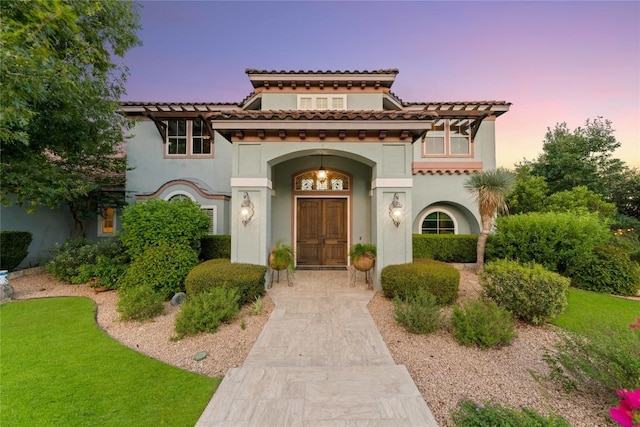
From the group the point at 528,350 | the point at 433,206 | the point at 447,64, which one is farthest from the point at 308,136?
the point at 447,64

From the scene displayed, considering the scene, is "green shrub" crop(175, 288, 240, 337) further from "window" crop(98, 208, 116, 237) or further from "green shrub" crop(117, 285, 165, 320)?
"window" crop(98, 208, 116, 237)

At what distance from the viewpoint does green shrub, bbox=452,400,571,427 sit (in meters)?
2.24

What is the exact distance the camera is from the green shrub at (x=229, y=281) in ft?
18.8

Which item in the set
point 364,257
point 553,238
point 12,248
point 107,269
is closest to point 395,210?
point 364,257

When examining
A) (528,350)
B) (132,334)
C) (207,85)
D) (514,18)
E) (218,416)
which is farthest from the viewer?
(207,85)

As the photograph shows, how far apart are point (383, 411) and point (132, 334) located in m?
4.94

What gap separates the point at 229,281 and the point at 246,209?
6.70 feet

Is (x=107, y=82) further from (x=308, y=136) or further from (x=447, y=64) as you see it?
(x=447, y=64)

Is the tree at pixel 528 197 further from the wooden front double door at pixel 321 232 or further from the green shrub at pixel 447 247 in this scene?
the wooden front double door at pixel 321 232

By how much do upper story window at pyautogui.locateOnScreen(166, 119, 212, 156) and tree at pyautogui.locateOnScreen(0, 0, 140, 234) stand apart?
105 inches

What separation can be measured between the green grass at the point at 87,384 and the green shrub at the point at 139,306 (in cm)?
57

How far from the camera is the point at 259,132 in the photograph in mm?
6812

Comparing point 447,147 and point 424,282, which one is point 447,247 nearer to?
point 447,147

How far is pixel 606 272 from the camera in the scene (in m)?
7.57
